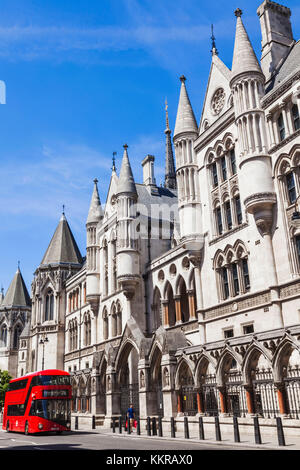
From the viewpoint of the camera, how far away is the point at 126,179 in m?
41.9

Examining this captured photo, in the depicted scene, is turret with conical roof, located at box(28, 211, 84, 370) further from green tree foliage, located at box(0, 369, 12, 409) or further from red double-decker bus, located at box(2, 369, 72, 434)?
red double-decker bus, located at box(2, 369, 72, 434)

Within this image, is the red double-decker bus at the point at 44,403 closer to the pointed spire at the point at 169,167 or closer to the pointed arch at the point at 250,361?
the pointed arch at the point at 250,361

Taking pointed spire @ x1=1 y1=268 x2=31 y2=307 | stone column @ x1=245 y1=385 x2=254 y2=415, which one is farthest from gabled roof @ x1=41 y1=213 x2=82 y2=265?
stone column @ x1=245 y1=385 x2=254 y2=415

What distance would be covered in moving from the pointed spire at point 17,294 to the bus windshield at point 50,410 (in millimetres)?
61409

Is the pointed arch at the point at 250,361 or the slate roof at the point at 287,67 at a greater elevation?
the slate roof at the point at 287,67

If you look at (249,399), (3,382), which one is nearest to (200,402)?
(249,399)

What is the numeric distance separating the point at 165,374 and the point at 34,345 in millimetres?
37528

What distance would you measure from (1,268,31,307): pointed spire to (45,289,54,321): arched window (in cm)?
2797

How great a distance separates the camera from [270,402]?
2042 centimetres

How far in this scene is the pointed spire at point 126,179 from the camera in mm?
41531

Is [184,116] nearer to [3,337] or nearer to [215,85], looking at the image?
[215,85]

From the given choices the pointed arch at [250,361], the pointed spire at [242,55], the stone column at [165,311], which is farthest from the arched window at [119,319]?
the pointed spire at [242,55]
